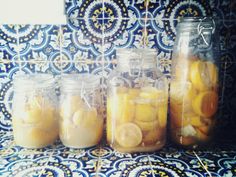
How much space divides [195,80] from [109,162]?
28cm

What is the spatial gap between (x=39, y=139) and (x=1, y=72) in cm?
24

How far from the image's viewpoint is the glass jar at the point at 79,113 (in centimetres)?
74

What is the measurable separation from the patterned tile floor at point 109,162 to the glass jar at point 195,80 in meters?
0.06

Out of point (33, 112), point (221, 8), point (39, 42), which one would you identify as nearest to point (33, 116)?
point (33, 112)

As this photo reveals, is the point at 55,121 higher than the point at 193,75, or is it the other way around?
the point at 193,75

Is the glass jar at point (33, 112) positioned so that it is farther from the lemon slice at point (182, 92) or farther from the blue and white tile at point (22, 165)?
the lemon slice at point (182, 92)

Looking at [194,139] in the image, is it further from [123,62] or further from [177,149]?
[123,62]

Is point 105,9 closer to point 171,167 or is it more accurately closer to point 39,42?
point 39,42

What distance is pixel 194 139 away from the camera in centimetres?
75

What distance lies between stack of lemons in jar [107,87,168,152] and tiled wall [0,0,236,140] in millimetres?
137

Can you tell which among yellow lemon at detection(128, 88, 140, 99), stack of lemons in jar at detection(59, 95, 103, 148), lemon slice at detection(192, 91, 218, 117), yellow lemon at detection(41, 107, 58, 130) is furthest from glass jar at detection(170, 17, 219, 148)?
yellow lemon at detection(41, 107, 58, 130)

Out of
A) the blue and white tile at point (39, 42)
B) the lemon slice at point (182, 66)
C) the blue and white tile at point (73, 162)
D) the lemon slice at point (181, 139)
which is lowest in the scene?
the blue and white tile at point (73, 162)

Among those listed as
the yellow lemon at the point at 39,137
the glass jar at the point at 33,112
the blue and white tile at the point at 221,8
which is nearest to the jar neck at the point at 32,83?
the glass jar at the point at 33,112

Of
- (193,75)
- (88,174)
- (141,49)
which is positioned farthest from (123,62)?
(88,174)
